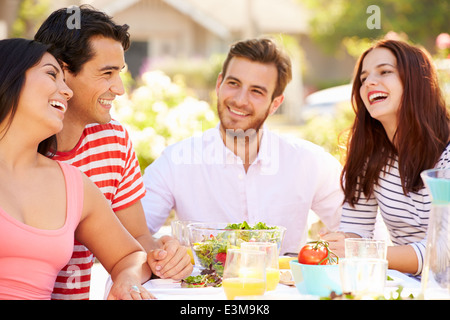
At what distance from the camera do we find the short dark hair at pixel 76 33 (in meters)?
2.66

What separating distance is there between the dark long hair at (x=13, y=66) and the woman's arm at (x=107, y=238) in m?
0.38

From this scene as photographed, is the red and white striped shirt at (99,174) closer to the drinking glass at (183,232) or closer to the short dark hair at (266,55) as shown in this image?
the drinking glass at (183,232)

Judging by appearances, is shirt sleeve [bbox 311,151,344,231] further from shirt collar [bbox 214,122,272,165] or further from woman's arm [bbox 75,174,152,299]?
woman's arm [bbox 75,174,152,299]

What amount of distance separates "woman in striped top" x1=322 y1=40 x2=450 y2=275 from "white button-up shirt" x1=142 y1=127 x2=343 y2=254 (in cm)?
28

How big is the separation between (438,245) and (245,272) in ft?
1.77

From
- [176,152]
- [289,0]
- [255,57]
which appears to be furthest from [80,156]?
[289,0]

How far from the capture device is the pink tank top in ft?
6.39

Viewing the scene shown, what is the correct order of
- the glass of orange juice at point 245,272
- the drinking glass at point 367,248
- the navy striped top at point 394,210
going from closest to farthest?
the glass of orange juice at point 245,272, the drinking glass at point 367,248, the navy striped top at point 394,210

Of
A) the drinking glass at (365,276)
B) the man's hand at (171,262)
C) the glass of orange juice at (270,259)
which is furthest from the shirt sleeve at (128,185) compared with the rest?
the drinking glass at (365,276)

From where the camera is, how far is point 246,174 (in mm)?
3426

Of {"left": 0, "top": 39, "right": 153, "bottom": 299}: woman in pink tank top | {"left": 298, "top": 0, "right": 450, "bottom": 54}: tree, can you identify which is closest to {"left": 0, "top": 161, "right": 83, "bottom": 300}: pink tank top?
{"left": 0, "top": 39, "right": 153, "bottom": 299}: woman in pink tank top

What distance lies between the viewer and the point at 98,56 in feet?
8.91

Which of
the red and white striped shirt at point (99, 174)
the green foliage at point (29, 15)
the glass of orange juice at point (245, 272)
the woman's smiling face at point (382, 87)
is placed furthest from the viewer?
the green foliage at point (29, 15)

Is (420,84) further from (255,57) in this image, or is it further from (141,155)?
(141,155)
